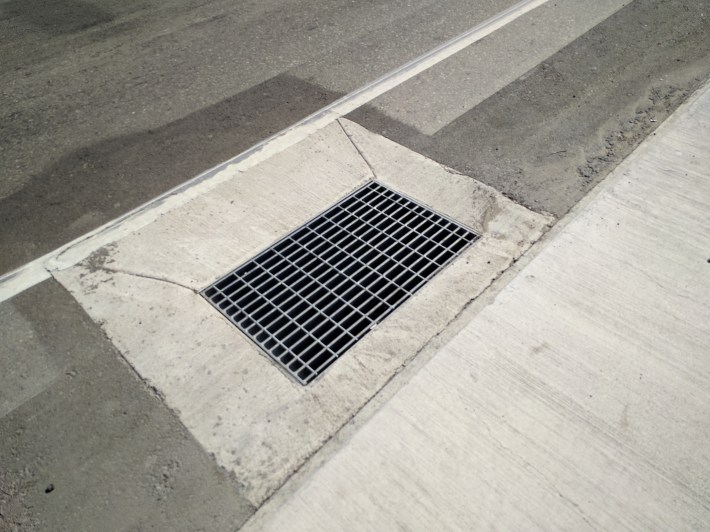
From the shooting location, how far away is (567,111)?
199 inches

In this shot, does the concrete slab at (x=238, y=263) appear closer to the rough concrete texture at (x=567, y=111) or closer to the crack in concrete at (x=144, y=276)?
the crack in concrete at (x=144, y=276)

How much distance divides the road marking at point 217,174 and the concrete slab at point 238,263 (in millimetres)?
115

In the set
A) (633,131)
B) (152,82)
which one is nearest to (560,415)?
(633,131)

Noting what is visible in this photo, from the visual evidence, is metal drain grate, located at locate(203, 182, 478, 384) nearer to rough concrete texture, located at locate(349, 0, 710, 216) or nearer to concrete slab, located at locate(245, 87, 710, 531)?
concrete slab, located at locate(245, 87, 710, 531)

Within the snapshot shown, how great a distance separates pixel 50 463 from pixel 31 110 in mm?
4158

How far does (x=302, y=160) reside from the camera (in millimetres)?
4574

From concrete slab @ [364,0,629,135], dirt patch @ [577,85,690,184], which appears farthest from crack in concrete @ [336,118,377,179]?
dirt patch @ [577,85,690,184]

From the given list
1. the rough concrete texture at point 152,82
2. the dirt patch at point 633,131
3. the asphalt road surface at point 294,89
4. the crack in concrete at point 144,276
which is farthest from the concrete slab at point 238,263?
the dirt patch at point 633,131

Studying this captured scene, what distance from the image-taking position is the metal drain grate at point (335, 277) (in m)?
3.29

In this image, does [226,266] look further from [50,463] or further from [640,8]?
[640,8]

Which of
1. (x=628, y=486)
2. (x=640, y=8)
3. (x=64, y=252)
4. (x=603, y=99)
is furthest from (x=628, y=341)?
(x=640, y=8)

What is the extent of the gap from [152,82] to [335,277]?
3663mm

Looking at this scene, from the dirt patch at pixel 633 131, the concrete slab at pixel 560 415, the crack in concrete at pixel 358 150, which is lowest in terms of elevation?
the dirt patch at pixel 633 131

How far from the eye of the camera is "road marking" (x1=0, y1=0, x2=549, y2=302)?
3.75 meters
